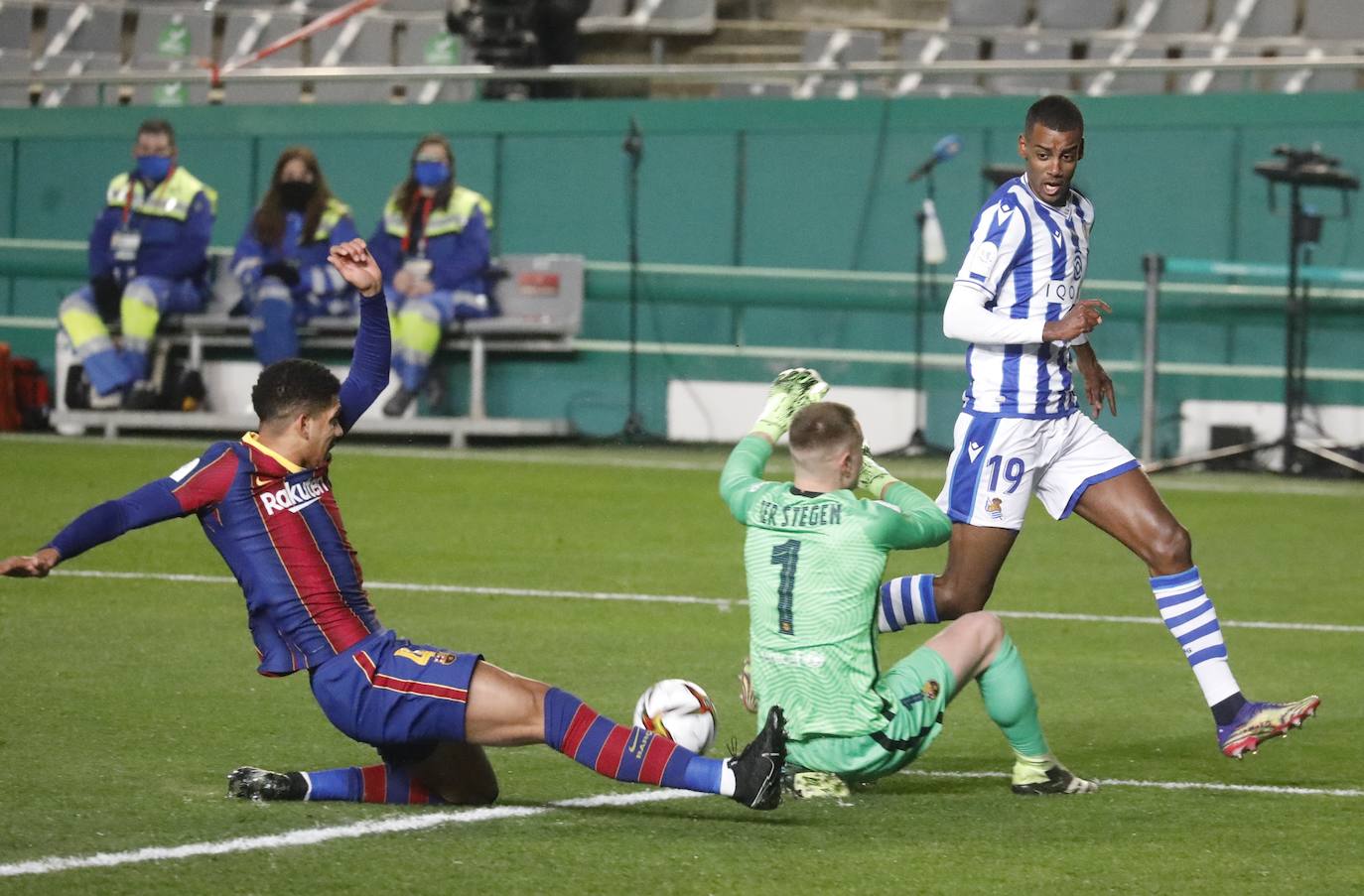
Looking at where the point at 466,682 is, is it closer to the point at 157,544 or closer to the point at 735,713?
→ the point at 735,713

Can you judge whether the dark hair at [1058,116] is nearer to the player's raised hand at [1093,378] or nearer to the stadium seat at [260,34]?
the player's raised hand at [1093,378]

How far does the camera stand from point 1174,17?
2091 cm

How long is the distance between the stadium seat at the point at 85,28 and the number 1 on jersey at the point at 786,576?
1942 centimetres

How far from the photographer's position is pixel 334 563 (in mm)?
5656

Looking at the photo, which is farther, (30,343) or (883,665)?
(30,343)

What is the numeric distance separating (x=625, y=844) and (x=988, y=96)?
1434 centimetres

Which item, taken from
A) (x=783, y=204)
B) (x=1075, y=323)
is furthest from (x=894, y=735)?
(x=783, y=204)

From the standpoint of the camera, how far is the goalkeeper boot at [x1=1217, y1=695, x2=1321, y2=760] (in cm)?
614

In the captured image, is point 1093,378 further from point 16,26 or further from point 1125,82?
point 16,26

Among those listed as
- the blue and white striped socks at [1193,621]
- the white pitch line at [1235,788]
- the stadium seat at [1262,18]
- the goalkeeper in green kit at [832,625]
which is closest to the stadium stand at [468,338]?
the stadium seat at [1262,18]

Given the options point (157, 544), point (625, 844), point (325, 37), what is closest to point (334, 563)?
point (625, 844)

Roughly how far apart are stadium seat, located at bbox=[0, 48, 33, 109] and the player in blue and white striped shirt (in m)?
17.0

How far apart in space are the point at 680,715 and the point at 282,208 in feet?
41.8

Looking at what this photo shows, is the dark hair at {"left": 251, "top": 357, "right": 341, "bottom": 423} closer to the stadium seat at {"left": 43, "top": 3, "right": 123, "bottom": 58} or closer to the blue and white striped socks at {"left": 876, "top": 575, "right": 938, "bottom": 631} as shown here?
the blue and white striped socks at {"left": 876, "top": 575, "right": 938, "bottom": 631}
